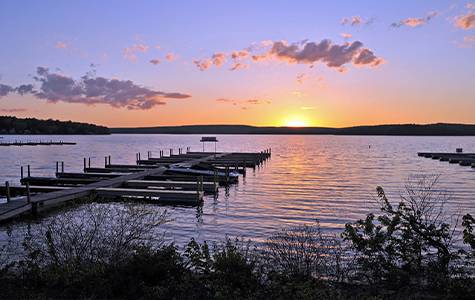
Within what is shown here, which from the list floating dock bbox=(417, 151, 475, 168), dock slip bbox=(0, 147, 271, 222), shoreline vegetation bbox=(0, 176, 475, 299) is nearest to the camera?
shoreline vegetation bbox=(0, 176, 475, 299)

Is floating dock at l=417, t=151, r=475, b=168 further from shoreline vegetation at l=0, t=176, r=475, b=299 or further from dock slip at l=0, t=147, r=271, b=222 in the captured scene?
shoreline vegetation at l=0, t=176, r=475, b=299

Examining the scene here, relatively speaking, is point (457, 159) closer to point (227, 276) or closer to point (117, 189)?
point (117, 189)

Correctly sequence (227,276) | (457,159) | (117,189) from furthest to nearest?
(457,159), (117,189), (227,276)

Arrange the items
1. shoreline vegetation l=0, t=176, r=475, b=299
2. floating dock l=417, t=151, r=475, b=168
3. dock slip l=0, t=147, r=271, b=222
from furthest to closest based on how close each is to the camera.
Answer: floating dock l=417, t=151, r=475, b=168 → dock slip l=0, t=147, r=271, b=222 → shoreline vegetation l=0, t=176, r=475, b=299

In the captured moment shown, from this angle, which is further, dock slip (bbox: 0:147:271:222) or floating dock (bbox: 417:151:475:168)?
floating dock (bbox: 417:151:475:168)

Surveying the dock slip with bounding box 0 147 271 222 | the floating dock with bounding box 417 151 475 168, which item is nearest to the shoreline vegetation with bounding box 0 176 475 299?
the dock slip with bounding box 0 147 271 222

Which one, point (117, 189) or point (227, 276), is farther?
point (117, 189)

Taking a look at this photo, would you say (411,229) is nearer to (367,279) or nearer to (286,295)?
(367,279)

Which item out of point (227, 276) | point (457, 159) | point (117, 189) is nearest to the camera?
point (227, 276)

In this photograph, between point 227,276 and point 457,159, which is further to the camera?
point 457,159

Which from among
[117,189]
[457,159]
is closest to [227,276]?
[117,189]

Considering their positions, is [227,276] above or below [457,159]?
above

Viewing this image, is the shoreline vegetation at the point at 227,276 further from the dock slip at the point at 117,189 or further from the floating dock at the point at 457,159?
the floating dock at the point at 457,159

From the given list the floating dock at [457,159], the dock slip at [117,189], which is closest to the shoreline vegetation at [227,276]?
the dock slip at [117,189]
